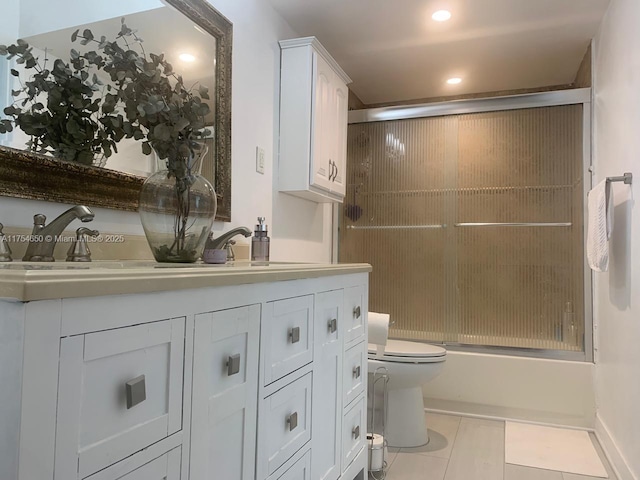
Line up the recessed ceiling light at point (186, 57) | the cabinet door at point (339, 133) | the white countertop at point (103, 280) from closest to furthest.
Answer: the white countertop at point (103, 280), the recessed ceiling light at point (186, 57), the cabinet door at point (339, 133)

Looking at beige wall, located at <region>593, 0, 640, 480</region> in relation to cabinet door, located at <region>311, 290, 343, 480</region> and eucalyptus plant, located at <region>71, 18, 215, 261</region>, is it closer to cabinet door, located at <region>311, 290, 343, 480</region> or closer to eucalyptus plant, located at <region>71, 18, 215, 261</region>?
cabinet door, located at <region>311, 290, 343, 480</region>

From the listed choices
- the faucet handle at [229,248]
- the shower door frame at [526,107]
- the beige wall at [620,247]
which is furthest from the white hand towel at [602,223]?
the faucet handle at [229,248]

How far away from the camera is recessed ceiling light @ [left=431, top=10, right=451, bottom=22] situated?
232 centimetres

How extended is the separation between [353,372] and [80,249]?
95 cm

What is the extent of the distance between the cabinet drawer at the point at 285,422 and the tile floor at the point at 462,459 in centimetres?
98

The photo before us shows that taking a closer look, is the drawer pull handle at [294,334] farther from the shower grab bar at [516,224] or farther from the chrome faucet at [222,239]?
the shower grab bar at [516,224]

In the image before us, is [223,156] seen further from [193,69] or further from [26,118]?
[26,118]

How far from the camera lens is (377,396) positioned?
261cm

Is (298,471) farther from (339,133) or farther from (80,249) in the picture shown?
(339,133)

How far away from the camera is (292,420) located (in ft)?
3.78

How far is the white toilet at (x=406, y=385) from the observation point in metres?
2.28

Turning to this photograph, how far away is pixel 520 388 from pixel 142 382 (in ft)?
8.55

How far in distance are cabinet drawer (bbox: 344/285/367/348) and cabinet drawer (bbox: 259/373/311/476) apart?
1.06ft

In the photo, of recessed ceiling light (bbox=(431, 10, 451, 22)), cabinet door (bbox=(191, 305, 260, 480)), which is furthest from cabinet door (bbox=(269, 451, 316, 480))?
recessed ceiling light (bbox=(431, 10, 451, 22))
